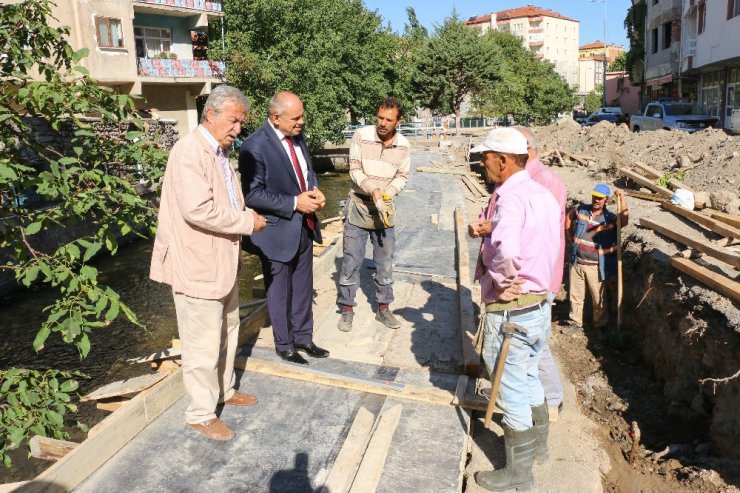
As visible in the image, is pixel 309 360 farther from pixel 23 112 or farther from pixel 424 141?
pixel 424 141

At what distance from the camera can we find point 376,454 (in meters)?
3.37

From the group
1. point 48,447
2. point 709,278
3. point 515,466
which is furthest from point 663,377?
point 48,447

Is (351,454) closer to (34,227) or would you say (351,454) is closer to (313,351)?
(313,351)

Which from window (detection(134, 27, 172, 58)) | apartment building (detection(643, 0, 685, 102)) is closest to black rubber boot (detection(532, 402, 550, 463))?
window (detection(134, 27, 172, 58))

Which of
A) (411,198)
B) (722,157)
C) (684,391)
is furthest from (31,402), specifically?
(722,157)

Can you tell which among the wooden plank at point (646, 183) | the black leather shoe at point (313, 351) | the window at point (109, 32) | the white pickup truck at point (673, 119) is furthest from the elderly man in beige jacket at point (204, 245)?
the window at point (109, 32)

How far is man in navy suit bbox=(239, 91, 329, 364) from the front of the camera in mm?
4277

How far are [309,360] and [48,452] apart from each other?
6.16 feet

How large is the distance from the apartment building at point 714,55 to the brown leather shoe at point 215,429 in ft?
81.1

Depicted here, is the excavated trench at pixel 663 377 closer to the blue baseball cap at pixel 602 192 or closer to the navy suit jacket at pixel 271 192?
the blue baseball cap at pixel 602 192

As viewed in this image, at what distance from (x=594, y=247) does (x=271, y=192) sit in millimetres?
4682

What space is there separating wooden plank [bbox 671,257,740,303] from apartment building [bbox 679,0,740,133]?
20257 millimetres

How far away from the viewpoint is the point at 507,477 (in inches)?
131

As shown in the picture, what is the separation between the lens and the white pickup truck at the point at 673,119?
2122cm
